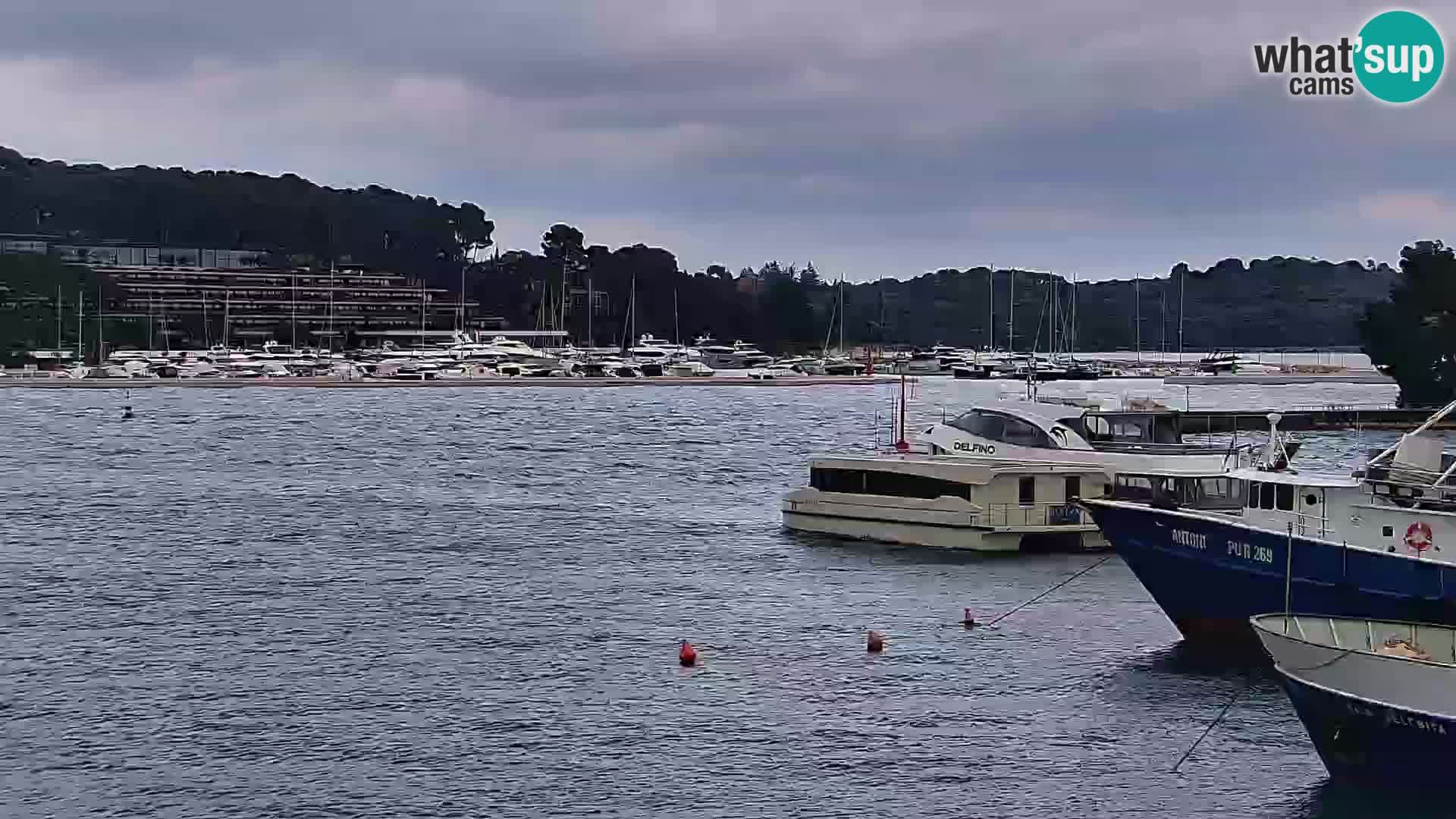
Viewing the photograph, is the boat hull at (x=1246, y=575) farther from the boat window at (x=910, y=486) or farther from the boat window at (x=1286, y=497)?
the boat window at (x=910, y=486)

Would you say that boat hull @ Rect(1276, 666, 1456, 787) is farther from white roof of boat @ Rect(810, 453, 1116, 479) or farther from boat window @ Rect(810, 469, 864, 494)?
boat window @ Rect(810, 469, 864, 494)

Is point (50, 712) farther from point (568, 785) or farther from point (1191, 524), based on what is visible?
point (1191, 524)

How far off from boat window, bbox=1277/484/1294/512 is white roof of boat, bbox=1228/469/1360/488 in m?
0.14

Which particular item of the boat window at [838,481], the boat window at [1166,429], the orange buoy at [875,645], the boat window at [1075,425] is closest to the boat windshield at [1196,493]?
the orange buoy at [875,645]

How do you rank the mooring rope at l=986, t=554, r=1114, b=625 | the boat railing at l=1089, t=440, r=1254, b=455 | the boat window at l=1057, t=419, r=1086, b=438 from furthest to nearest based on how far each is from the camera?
1. the boat window at l=1057, t=419, r=1086, b=438
2. the boat railing at l=1089, t=440, r=1254, b=455
3. the mooring rope at l=986, t=554, r=1114, b=625

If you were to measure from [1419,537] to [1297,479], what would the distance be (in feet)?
11.0

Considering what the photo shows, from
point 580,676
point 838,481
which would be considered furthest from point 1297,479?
point 838,481

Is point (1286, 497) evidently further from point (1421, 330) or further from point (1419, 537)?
point (1421, 330)

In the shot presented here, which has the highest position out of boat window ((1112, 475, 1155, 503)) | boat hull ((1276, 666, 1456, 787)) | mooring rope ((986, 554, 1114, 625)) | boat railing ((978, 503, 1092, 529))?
boat window ((1112, 475, 1155, 503))

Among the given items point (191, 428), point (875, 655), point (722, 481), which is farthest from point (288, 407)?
point (875, 655)

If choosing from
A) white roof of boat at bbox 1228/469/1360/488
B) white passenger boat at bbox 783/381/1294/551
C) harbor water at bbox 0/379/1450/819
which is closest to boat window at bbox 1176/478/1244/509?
white roof of boat at bbox 1228/469/1360/488

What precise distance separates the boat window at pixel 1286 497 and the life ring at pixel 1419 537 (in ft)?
9.54

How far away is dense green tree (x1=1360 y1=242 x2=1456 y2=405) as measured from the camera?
5074 inches

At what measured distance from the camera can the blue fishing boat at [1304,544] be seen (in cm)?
3634
